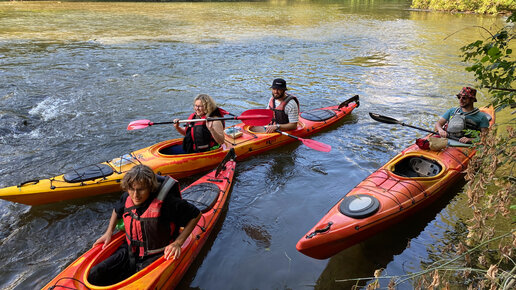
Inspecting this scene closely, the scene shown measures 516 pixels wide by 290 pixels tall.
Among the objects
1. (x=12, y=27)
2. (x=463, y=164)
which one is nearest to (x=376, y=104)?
(x=463, y=164)

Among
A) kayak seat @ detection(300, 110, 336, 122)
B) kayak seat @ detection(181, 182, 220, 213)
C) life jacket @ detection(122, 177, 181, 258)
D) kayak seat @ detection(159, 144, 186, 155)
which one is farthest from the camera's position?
kayak seat @ detection(300, 110, 336, 122)

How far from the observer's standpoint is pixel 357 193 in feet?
14.3

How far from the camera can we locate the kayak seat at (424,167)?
199 inches

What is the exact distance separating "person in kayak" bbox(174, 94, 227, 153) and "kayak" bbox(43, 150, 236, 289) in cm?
100

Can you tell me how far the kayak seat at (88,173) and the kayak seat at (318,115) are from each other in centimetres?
410

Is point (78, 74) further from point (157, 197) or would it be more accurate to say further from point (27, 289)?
point (157, 197)

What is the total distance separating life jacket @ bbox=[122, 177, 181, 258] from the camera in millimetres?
3078

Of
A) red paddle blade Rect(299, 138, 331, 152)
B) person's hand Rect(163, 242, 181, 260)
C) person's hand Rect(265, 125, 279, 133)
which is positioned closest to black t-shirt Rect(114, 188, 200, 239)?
person's hand Rect(163, 242, 181, 260)

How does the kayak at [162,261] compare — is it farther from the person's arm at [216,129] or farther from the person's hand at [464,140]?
the person's hand at [464,140]

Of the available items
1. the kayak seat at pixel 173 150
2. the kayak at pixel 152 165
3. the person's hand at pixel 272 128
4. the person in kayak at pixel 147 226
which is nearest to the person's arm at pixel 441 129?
the kayak at pixel 152 165

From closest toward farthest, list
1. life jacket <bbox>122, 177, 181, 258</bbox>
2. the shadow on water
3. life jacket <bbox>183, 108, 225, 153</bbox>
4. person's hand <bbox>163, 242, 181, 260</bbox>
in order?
1. life jacket <bbox>122, 177, 181, 258</bbox>
2. person's hand <bbox>163, 242, 181, 260</bbox>
3. the shadow on water
4. life jacket <bbox>183, 108, 225, 153</bbox>

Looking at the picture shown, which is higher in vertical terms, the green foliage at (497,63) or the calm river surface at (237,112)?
the green foliage at (497,63)

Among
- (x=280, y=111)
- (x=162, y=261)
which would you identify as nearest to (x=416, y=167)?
(x=280, y=111)

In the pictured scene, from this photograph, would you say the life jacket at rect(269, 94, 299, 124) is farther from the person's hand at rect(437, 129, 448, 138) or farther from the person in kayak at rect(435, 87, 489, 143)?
the person in kayak at rect(435, 87, 489, 143)
